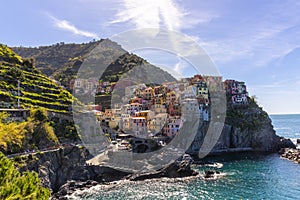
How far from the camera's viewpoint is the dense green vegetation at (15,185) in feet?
24.6

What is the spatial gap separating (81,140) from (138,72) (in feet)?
136

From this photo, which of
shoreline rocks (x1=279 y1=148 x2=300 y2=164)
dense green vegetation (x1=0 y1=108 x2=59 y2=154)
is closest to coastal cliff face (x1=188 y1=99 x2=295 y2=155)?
shoreline rocks (x1=279 y1=148 x2=300 y2=164)

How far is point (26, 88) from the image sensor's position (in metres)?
34.6

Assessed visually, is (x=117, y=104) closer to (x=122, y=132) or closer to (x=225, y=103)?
(x=122, y=132)

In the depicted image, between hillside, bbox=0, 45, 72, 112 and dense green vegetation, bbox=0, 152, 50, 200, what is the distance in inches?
871

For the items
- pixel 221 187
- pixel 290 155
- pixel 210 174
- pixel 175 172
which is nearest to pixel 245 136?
pixel 290 155

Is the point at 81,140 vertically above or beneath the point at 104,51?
beneath

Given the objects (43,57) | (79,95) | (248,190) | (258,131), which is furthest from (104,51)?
(248,190)

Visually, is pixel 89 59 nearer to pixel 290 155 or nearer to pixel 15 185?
pixel 290 155

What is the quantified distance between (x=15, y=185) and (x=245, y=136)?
42.8 meters

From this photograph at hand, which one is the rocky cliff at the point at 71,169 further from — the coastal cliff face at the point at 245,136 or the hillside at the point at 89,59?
the hillside at the point at 89,59

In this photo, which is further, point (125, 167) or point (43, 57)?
point (43, 57)

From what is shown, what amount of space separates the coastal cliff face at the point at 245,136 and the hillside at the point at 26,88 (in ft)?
71.1

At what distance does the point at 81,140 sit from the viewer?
94.7 feet
